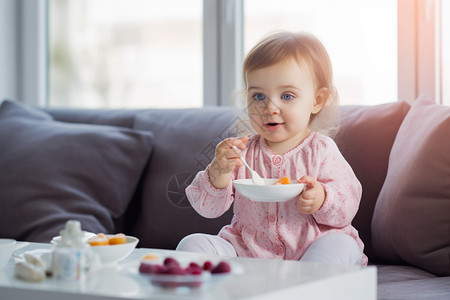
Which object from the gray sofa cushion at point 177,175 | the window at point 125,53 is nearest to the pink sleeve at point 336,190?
the gray sofa cushion at point 177,175

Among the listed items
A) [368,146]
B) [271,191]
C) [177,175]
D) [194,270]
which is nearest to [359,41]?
[368,146]

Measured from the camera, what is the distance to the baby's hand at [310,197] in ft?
4.71

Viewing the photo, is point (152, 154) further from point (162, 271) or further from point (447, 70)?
point (162, 271)

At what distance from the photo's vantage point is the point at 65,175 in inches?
83.5

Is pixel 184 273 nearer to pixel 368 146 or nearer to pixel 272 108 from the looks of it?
pixel 272 108

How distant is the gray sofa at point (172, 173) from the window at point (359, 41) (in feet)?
1.65

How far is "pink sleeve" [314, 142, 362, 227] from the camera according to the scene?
1.49 metres

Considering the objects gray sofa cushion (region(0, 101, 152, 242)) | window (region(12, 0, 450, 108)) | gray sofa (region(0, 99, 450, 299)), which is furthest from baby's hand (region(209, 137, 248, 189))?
window (region(12, 0, 450, 108))

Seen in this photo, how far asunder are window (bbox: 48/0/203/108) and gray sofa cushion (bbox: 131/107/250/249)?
2.30 feet

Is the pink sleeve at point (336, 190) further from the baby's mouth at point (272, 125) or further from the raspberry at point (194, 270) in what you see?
the raspberry at point (194, 270)

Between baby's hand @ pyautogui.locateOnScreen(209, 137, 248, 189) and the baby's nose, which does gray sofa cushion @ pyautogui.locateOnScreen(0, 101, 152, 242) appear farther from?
the baby's nose

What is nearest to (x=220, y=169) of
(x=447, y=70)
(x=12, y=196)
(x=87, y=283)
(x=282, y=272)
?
(x=282, y=272)

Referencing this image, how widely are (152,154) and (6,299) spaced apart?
1.21m

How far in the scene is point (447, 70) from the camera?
2291 millimetres
